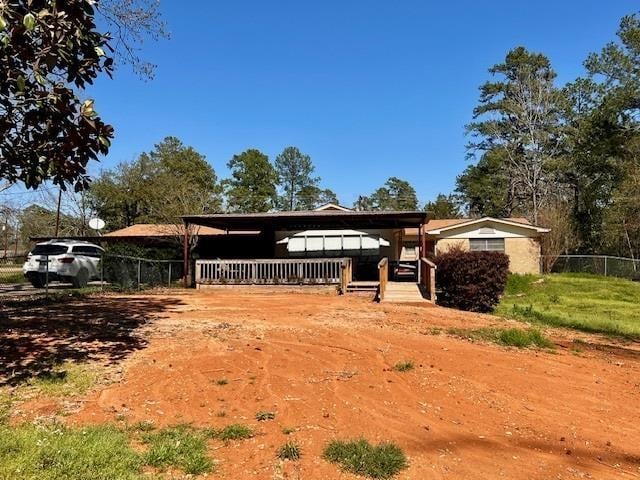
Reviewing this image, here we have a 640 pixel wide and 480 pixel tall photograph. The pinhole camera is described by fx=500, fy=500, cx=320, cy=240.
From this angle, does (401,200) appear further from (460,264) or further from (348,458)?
(348,458)

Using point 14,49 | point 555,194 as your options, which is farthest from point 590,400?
point 555,194

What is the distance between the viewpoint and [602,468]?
13.3ft

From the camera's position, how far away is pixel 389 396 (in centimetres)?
559

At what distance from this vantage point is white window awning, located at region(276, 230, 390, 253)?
20.8 m

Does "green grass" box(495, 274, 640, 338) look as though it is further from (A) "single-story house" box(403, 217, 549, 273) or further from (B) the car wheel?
(B) the car wheel

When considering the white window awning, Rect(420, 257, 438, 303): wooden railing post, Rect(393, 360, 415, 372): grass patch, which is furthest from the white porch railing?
Rect(393, 360, 415, 372): grass patch

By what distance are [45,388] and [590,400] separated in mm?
6215

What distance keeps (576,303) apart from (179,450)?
705 inches

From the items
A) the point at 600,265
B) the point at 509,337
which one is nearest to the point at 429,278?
the point at 509,337

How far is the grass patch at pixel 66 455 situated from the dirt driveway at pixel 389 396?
561 millimetres

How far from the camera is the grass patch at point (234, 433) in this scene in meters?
4.30

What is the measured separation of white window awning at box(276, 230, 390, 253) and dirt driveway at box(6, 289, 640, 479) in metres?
11.2

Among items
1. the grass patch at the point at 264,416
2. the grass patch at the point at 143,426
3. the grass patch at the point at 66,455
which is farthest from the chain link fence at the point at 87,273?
the grass patch at the point at 66,455

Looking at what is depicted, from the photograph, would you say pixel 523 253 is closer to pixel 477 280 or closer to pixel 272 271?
pixel 477 280
